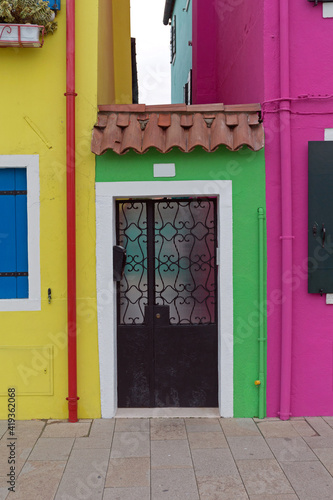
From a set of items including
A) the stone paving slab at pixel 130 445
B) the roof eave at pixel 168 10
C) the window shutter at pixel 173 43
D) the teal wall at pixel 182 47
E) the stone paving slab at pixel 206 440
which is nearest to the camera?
the stone paving slab at pixel 130 445

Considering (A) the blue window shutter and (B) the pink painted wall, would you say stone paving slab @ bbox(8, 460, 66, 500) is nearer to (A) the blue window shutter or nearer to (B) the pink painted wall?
(A) the blue window shutter

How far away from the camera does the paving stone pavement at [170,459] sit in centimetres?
387

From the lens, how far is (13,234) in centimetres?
540

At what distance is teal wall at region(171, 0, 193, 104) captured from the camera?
10488mm

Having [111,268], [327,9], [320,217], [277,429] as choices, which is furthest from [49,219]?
[327,9]

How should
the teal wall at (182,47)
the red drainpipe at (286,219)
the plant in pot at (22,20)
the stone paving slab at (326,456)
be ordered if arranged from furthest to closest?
the teal wall at (182,47) → the red drainpipe at (286,219) → the plant in pot at (22,20) → the stone paving slab at (326,456)

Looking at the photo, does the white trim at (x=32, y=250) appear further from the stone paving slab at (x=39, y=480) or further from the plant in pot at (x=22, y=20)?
the stone paving slab at (x=39, y=480)

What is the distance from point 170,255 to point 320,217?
1726 mm

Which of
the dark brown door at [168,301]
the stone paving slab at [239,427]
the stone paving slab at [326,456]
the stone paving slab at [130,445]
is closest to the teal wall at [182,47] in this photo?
the dark brown door at [168,301]

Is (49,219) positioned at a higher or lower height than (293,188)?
lower

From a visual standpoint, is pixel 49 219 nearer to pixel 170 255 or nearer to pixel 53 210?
pixel 53 210

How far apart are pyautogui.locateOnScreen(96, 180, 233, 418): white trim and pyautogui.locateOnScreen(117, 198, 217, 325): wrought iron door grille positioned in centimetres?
Result: 26

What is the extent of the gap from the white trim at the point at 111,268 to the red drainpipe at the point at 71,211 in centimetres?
28

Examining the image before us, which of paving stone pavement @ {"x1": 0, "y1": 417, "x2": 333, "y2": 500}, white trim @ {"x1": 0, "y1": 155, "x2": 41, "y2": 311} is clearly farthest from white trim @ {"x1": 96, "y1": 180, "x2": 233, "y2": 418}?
white trim @ {"x1": 0, "y1": 155, "x2": 41, "y2": 311}
